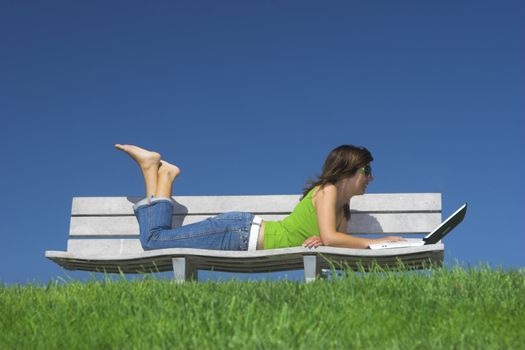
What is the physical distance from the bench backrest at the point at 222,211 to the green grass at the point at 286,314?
1887 millimetres

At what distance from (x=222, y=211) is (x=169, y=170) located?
2.60 ft

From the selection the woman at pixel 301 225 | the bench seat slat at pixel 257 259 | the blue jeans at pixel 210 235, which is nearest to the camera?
the bench seat slat at pixel 257 259

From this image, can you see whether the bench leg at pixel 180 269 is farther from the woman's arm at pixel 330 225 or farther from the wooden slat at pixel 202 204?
the wooden slat at pixel 202 204

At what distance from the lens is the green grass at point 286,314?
2777 millimetres

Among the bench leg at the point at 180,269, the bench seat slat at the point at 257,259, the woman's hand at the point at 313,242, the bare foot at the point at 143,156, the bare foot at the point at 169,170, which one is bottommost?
the bench leg at the point at 180,269

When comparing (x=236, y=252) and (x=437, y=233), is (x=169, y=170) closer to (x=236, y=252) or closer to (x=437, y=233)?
(x=236, y=252)

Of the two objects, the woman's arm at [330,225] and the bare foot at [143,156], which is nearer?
the woman's arm at [330,225]

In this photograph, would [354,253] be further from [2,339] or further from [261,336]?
[2,339]

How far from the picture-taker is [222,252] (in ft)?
16.3

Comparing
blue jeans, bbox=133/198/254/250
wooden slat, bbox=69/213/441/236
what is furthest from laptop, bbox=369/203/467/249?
blue jeans, bbox=133/198/254/250

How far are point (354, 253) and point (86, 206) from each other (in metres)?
3.32

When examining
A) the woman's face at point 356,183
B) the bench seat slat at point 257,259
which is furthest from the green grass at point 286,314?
the woman's face at point 356,183

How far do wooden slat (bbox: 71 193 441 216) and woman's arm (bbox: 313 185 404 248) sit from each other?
1.23m

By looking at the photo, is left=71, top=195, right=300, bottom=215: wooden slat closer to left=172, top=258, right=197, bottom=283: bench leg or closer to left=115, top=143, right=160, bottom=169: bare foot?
left=115, top=143, right=160, bottom=169: bare foot
